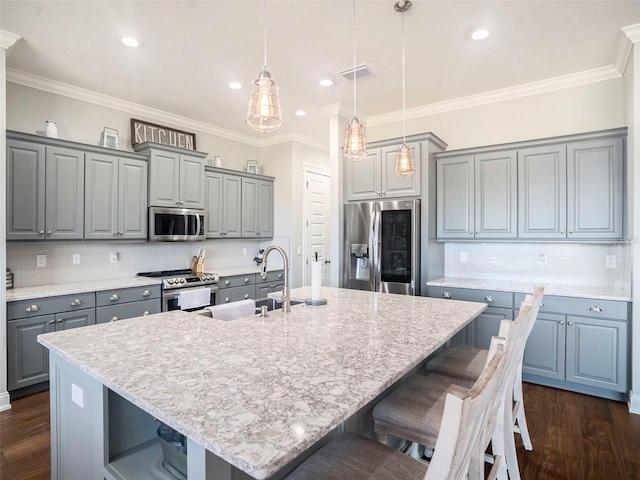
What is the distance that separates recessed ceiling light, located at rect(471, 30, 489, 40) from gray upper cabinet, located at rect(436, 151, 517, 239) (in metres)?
1.20

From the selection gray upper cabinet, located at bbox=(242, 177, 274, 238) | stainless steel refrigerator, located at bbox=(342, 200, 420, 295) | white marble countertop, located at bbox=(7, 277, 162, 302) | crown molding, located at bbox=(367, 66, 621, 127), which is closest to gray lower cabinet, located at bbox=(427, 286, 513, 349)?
stainless steel refrigerator, located at bbox=(342, 200, 420, 295)

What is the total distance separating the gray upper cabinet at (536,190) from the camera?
307cm

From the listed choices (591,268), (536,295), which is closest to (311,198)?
(591,268)

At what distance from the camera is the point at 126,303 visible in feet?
11.6

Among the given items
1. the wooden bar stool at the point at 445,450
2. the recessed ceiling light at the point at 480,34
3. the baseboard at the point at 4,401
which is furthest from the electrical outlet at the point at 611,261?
the baseboard at the point at 4,401

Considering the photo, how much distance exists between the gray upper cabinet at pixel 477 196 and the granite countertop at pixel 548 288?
0.48 metres

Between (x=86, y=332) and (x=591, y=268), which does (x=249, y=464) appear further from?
(x=591, y=268)

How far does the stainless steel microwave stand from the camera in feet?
13.2

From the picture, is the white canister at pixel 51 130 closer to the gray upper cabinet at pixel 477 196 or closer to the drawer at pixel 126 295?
the drawer at pixel 126 295

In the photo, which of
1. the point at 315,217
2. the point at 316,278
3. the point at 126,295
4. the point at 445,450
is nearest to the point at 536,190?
the point at 316,278

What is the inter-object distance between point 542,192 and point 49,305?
4.54 metres

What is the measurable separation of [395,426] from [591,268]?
305 cm

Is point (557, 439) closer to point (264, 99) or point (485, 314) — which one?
point (485, 314)

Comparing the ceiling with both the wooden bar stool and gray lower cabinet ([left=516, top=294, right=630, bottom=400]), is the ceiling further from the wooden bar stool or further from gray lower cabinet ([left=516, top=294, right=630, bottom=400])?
the wooden bar stool
